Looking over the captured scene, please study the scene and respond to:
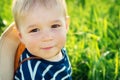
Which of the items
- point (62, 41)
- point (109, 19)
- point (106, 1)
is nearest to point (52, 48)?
point (62, 41)

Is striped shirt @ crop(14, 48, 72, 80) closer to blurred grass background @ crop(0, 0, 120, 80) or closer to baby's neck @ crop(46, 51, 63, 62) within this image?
baby's neck @ crop(46, 51, 63, 62)

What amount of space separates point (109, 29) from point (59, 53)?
143 centimetres

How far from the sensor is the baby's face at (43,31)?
9.66ft

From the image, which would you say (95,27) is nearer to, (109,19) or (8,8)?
(109,19)

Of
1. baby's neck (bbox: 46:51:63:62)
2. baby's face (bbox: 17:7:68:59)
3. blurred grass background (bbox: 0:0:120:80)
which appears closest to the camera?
baby's face (bbox: 17:7:68:59)

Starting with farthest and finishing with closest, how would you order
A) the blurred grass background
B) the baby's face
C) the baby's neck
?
1. the blurred grass background
2. the baby's neck
3. the baby's face

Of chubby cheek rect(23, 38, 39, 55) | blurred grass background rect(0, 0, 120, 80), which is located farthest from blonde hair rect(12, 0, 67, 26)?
blurred grass background rect(0, 0, 120, 80)

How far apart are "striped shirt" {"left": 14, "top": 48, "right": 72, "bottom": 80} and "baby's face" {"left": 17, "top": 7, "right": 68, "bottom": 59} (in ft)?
0.18

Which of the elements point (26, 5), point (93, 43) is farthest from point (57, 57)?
point (93, 43)

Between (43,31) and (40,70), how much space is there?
26 cm

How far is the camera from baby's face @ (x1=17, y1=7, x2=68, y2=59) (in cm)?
294

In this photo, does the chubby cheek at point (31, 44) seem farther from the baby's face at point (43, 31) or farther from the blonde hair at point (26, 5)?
the blonde hair at point (26, 5)

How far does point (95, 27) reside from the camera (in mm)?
4555

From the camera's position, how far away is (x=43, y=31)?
117 inches
